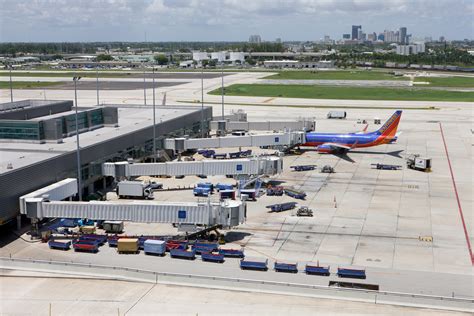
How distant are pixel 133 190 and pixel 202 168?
9.05 metres

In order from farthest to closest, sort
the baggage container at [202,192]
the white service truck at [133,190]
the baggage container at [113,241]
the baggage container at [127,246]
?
the baggage container at [202,192] → the white service truck at [133,190] → the baggage container at [113,241] → the baggage container at [127,246]

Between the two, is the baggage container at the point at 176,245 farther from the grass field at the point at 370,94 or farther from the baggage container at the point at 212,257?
the grass field at the point at 370,94

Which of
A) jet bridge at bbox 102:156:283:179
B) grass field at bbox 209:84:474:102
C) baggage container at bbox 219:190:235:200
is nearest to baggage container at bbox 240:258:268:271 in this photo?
baggage container at bbox 219:190:235:200

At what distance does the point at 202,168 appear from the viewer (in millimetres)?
72438

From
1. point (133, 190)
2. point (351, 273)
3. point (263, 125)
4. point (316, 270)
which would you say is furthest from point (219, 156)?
point (351, 273)

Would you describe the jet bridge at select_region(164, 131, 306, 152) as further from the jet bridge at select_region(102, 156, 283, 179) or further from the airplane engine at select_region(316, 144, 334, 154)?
the jet bridge at select_region(102, 156, 283, 179)

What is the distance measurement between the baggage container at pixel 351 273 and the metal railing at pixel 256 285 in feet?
10.0

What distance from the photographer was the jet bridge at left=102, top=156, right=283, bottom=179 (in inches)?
2805

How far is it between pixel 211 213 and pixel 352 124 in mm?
82214

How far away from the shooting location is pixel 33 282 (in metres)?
43.5

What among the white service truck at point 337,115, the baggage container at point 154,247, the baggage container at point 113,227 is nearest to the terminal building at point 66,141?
the baggage container at point 113,227

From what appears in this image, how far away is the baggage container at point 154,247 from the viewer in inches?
1938

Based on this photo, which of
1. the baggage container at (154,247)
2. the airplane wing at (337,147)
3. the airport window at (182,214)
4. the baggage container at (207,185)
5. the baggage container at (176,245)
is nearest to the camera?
the baggage container at (154,247)

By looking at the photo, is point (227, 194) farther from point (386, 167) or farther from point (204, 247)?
point (386, 167)
